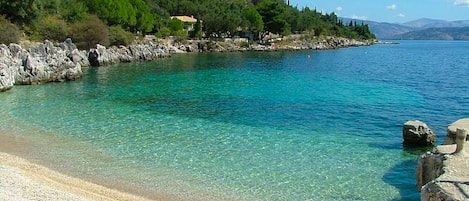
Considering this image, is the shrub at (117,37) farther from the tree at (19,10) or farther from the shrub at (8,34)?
the shrub at (8,34)

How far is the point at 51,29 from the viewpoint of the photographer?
74.4 metres

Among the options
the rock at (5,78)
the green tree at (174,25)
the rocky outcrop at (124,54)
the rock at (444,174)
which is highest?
the green tree at (174,25)

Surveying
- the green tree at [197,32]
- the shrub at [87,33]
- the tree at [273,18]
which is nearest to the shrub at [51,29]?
the shrub at [87,33]

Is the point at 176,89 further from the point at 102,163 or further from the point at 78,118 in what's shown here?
the point at 102,163

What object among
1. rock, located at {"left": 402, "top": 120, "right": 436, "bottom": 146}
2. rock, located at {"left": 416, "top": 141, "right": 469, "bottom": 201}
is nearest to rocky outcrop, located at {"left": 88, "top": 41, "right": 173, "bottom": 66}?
rock, located at {"left": 402, "top": 120, "right": 436, "bottom": 146}

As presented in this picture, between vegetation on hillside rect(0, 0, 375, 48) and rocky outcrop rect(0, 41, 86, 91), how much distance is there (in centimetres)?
1574

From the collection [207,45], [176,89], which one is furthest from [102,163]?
[207,45]

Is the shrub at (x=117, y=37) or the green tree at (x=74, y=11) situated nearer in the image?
the green tree at (x=74, y=11)

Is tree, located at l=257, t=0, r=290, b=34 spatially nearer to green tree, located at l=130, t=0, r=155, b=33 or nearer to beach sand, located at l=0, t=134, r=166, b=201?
green tree, located at l=130, t=0, r=155, b=33

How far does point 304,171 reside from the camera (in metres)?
18.0

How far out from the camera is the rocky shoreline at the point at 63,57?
42.7 m

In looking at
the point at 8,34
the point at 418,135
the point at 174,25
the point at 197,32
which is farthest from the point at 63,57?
the point at 197,32

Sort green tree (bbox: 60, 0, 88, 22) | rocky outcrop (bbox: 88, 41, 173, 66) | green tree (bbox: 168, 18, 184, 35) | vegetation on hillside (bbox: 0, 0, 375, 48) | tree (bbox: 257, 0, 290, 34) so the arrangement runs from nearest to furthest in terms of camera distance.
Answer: rocky outcrop (bbox: 88, 41, 173, 66)
vegetation on hillside (bbox: 0, 0, 375, 48)
green tree (bbox: 60, 0, 88, 22)
green tree (bbox: 168, 18, 184, 35)
tree (bbox: 257, 0, 290, 34)

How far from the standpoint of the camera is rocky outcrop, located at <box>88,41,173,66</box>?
65969 millimetres
